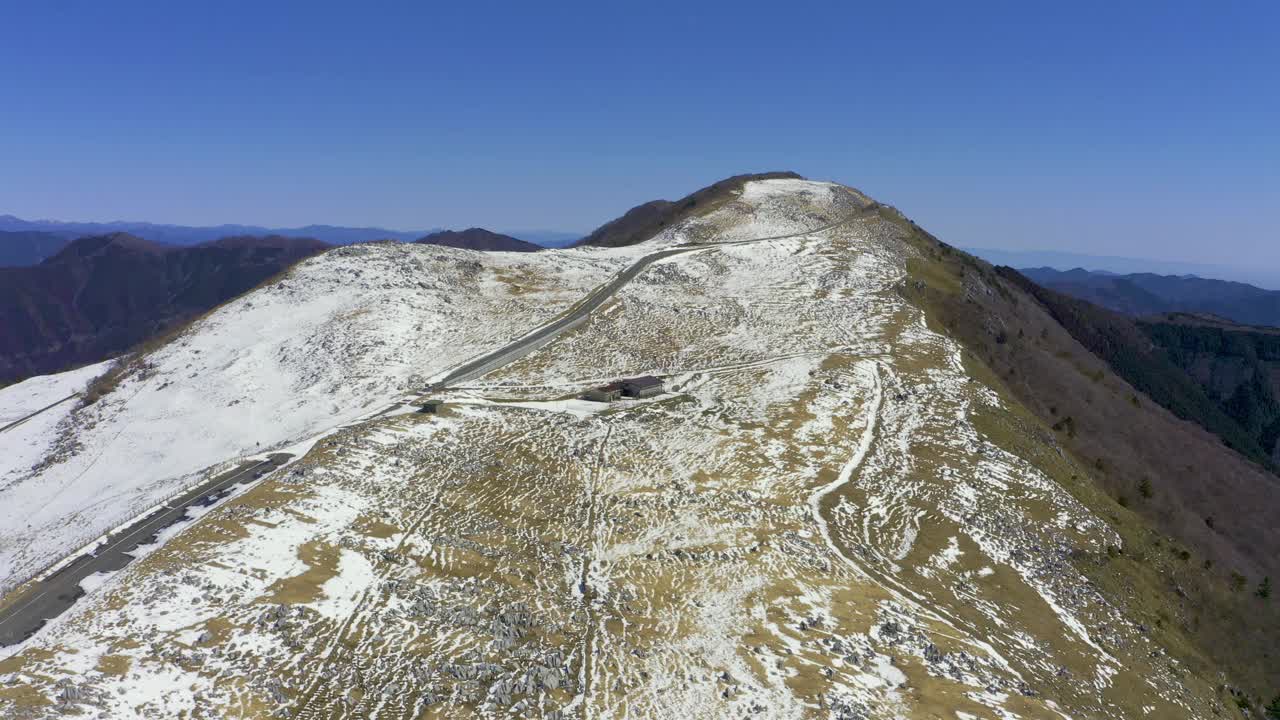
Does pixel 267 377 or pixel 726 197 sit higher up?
pixel 726 197

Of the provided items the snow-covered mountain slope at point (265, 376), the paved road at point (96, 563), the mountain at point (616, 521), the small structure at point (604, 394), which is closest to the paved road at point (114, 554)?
the paved road at point (96, 563)

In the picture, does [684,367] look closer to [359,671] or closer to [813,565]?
[813,565]

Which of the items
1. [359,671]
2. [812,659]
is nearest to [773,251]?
[812,659]

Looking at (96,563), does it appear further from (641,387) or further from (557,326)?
(557,326)

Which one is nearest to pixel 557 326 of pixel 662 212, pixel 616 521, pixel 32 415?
pixel 616 521

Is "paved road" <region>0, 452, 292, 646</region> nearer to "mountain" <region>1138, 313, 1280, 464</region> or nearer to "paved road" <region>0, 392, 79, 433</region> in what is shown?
"paved road" <region>0, 392, 79, 433</region>

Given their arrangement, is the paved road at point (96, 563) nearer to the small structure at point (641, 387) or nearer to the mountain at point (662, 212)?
the small structure at point (641, 387)

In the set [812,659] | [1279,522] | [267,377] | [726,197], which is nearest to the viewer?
[812,659]

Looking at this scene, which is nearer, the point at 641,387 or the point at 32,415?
the point at 641,387
